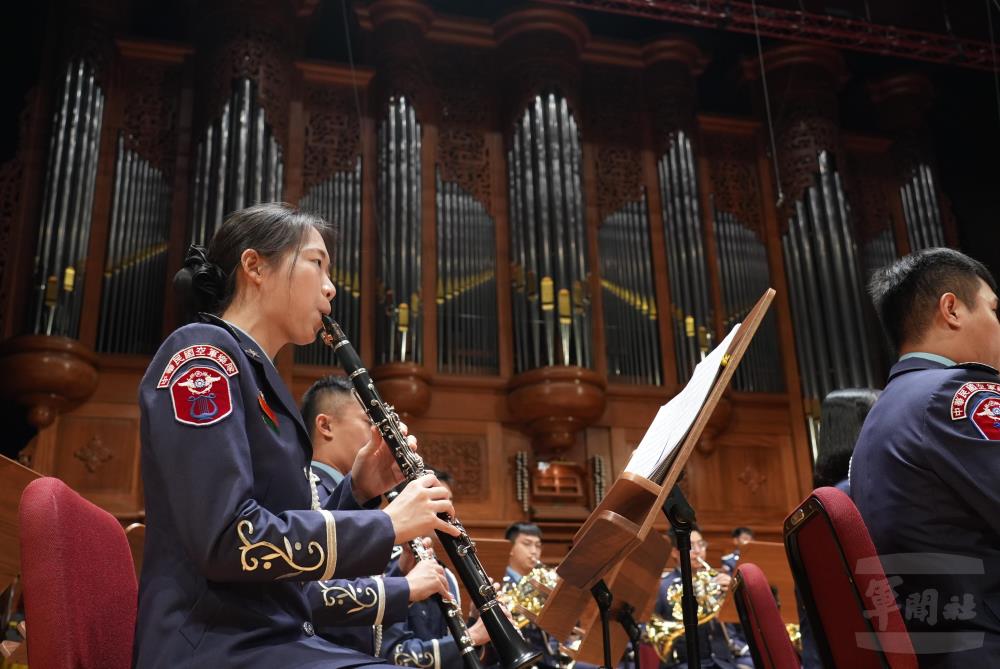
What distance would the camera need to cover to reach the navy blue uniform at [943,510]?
200 centimetres

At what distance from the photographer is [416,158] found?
26.4ft

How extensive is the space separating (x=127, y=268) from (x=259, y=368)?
596 cm

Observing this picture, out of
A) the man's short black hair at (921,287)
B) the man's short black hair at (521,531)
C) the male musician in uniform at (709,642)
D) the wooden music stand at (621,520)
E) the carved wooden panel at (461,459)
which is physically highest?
the carved wooden panel at (461,459)

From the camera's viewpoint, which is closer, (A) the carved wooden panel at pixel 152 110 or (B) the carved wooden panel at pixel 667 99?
(A) the carved wooden panel at pixel 152 110

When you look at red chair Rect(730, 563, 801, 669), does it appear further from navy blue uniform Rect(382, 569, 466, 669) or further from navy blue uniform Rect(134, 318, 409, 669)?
navy blue uniform Rect(134, 318, 409, 669)

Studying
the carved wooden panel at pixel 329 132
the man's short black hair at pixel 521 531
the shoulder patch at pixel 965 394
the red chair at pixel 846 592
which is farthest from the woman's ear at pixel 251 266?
the carved wooden panel at pixel 329 132

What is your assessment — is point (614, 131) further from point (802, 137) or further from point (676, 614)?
point (676, 614)

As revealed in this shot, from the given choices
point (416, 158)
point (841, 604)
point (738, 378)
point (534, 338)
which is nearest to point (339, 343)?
point (841, 604)

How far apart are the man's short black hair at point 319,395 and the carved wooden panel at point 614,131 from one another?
17.2ft

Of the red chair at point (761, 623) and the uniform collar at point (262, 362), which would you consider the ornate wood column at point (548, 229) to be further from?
the uniform collar at point (262, 362)

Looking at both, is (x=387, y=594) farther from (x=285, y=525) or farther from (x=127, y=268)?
(x=127, y=268)

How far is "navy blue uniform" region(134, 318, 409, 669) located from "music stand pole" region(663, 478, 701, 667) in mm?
807

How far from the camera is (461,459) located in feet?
24.7

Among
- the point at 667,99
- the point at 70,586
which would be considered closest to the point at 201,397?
the point at 70,586
